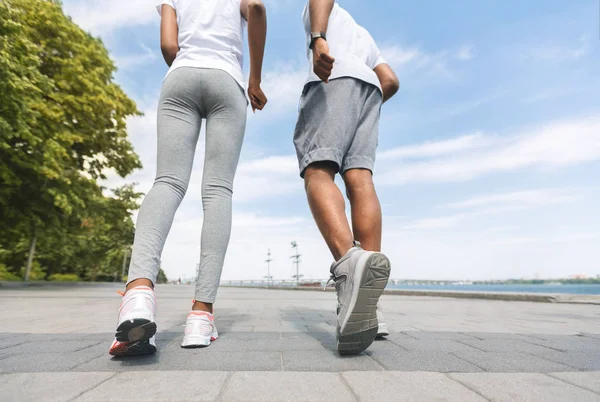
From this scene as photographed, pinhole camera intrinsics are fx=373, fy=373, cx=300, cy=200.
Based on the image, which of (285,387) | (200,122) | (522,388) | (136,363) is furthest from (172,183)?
(522,388)

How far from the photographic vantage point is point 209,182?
209 cm

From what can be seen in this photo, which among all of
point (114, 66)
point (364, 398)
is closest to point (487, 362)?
point (364, 398)

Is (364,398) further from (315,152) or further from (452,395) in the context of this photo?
(315,152)

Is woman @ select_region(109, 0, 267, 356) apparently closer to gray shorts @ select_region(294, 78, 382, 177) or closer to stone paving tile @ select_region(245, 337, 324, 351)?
stone paving tile @ select_region(245, 337, 324, 351)

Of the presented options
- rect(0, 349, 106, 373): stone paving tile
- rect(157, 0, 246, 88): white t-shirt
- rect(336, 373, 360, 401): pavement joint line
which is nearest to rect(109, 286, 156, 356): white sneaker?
rect(0, 349, 106, 373): stone paving tile

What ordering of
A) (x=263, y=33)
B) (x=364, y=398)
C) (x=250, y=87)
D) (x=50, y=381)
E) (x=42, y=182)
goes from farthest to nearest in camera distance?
(x=42, y=182) < (x=250, y=87) < (x=263, y=33) < (x=50, y=381) < (x=364, y=398)

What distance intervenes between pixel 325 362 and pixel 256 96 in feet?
5.75

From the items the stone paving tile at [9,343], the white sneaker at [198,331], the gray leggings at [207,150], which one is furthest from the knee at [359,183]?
the stone paving tile at [9,343]

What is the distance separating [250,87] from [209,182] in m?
0.79

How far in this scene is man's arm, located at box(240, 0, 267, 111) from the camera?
218cm

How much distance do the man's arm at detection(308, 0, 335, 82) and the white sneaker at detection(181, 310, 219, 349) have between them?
4.62 ft

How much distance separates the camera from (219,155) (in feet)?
6.93

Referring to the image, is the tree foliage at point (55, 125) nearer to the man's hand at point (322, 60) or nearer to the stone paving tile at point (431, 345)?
the man's hand at point (322, 60)

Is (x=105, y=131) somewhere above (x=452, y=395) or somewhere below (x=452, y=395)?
above
